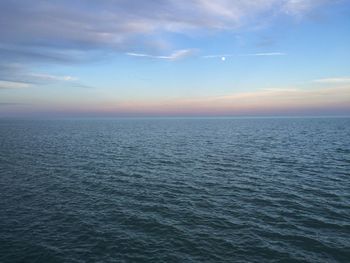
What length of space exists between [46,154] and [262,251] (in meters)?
59.6

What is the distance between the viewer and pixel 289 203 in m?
32.0

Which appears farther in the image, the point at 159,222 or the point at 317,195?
the point at 317,195

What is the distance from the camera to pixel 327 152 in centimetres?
6644

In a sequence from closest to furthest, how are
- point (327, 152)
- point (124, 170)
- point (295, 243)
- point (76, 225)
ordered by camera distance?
1. point (295, 243)
2. point (76, 225)
3. point (124, 170)
4. point (327, 152)

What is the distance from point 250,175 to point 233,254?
25491 mm

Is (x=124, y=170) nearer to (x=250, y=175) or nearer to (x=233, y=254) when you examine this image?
(x=250, y=175)

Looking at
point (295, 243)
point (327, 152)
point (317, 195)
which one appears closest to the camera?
point (295, 243)

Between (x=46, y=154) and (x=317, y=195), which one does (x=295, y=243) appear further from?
(x=46, y=154)

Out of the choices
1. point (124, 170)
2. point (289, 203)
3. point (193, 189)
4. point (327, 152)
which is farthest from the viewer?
point (327, 152)

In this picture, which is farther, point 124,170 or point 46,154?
point 46,154

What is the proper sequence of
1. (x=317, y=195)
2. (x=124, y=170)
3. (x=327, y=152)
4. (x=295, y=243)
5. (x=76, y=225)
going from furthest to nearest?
(x=327, y=152) < (x=124, y=170) < (x=317, y=195) < (x=76, y=225) < (x=295, y=243)

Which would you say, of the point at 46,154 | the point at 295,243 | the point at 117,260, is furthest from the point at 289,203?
the point at 46,154

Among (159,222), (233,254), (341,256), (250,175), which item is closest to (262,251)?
(233,254)

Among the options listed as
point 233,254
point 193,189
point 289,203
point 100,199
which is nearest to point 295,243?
point 233,254
